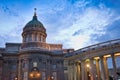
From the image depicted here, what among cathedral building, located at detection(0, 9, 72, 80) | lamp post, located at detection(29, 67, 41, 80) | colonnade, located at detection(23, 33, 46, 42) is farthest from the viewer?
colonnade, located at detection(23, 33, 46, 42)

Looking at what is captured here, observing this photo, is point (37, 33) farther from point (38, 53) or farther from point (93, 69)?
point (93, 69)

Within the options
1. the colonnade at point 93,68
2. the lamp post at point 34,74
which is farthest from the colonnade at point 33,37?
the colonnade at point 93,68

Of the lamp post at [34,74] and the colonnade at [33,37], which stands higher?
the colonnade at [33,37]

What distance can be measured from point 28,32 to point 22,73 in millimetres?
14965

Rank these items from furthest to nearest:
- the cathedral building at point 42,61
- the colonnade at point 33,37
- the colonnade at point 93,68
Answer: the colonnade at point 33,37 → the cathedral building at point 42,61 → the colonnade at point 93,68

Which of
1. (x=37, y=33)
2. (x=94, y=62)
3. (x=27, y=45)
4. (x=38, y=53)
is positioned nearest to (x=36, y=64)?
(x=38, y=53)

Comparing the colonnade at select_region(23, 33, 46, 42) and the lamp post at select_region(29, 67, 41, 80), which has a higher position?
the colonnade at select_region(23, 33, 46, 42)

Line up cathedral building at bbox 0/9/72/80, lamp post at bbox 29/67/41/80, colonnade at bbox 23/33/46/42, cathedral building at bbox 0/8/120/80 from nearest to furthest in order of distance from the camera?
cathedral building at bbox 0/8/120/80 → lamp post at bbox 29/67/41/80 → cathedral building at bbox 0/9/72/80 → colonnade at bbox 23/33/46/42

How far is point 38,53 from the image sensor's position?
55094 millimetres

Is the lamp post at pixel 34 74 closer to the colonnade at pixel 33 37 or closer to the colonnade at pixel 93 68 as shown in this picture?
the colonnade at pixel 33 37

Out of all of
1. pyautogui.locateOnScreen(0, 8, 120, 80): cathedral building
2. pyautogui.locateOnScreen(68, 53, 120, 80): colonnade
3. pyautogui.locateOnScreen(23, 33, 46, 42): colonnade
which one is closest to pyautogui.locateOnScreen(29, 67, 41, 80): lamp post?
pyautogui.locateOnScreen(0, 8, 120, 80): cathedral building

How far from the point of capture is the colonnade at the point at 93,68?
37347 mm

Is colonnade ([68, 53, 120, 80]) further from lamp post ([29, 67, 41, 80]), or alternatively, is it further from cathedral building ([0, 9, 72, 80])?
cathedral building ([0, 9, 72, 80])

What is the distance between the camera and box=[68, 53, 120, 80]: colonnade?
37347 mm
